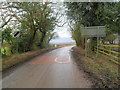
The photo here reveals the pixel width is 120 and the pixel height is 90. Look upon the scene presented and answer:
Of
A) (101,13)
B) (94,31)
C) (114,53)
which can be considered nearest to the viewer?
(114,53)

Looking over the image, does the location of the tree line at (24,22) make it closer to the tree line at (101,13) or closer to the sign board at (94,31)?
the tree line at (101,13)

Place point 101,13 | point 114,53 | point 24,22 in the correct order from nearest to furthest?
point 114,53 < point 101,13 < point 24,22

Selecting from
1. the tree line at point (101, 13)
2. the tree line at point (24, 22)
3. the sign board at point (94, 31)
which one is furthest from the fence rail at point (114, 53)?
the tree line at point (24, 22)

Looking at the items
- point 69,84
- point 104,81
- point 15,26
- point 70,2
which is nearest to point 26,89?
point 69,84

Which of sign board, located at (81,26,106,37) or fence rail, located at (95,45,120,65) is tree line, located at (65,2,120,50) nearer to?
sign board, located at (81,26,106,37)

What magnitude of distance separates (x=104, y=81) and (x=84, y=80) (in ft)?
2.24

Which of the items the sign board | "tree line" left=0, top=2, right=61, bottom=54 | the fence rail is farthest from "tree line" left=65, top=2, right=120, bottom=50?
"tree line" left=0, top=2, right=61, bottom=54

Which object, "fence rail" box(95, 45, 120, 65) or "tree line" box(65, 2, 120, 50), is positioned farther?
"tree line" box(65, 2, 120, 50)

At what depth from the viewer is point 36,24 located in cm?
1187

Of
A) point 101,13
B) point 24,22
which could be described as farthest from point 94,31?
point 24,22

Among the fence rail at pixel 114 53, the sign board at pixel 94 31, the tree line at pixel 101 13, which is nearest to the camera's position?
the fence rail at pixel 114 53

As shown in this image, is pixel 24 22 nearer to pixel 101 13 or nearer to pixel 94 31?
pixel 94 31

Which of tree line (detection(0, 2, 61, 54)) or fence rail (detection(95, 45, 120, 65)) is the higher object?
tree line (detection(0, 2, 61, 54))

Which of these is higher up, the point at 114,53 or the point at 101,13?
the point at 101,13
